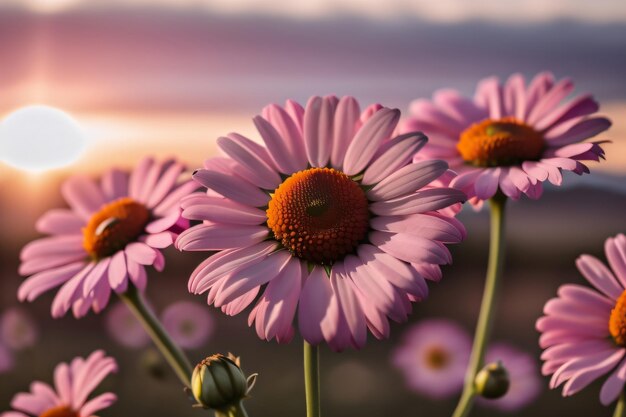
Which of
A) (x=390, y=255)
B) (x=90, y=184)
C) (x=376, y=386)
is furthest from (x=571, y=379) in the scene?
(x=376, y=386)

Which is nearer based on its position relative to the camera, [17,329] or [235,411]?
[235,411]

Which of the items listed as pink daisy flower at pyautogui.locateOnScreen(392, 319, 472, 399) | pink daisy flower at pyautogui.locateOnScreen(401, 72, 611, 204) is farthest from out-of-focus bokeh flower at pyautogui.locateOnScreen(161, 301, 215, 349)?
pink daisy flower at pyautogui.locateOnScreen(401, 72, 611, 204)

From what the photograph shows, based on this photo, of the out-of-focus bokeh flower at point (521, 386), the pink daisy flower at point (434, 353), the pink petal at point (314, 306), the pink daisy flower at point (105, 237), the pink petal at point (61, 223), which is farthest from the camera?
the pink daisy flower at point (434, 353)

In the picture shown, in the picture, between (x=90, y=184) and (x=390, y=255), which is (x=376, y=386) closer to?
(x=90, y=184)

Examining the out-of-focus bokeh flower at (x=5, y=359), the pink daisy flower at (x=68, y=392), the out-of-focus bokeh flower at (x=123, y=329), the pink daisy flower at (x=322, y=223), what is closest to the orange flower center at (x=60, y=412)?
the pink daisy flower at (x=68, y=392)

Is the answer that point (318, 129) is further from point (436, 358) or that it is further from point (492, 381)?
point (436, 358)

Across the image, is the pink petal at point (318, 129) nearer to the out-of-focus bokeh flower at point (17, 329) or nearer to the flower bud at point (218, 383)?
the flower bud at point (218, 383)

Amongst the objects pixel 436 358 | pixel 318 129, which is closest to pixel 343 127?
pixel 318 129
